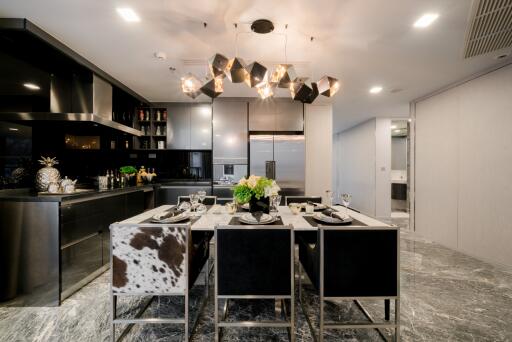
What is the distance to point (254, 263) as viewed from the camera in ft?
4.98

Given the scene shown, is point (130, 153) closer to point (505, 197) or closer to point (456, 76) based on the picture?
point (456, 76)

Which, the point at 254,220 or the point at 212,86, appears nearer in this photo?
the point at 254,220

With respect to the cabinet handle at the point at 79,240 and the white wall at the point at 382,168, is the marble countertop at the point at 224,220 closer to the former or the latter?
the cabinet handle at the point at 79,240

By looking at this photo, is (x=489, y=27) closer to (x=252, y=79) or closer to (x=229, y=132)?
(x=252, y=79)

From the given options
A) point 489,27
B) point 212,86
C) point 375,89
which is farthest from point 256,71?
point 375,89

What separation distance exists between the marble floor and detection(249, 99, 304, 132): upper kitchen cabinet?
2715 mm

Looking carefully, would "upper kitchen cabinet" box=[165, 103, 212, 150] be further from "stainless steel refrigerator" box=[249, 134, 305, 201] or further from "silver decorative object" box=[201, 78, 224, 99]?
"silver decorative object" box=[201, 78, 224, 99]

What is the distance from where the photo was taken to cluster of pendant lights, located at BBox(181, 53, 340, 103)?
74.2 inches

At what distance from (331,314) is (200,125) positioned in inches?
144

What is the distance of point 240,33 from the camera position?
2184 millimetres

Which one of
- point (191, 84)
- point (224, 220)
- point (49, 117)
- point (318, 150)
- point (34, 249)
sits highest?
point (191, 84)

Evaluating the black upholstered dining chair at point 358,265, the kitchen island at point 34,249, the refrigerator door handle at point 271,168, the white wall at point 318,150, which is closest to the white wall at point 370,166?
the white wall at point 318,150

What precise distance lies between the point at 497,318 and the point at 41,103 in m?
4.89

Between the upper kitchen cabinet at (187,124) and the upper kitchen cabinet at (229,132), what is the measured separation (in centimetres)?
34
